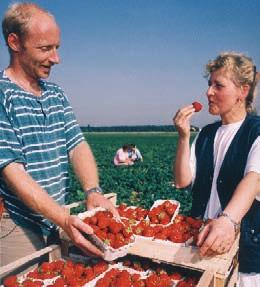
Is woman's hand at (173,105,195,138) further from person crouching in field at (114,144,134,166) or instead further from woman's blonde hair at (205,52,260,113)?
person crouching in field at (114,144,134,166)

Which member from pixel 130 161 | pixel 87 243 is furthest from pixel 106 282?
pixel 130 161

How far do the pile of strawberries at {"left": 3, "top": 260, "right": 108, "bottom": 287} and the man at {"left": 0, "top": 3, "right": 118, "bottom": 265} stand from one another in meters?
0.30

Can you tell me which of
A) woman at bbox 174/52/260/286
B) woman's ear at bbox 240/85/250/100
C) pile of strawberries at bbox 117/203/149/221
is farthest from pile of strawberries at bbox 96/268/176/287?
woman's ear at bbox 240/85/250/100

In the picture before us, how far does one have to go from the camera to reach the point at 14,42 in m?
2.71

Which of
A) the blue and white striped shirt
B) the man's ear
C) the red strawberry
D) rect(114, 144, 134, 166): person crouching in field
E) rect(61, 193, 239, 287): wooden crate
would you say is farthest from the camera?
rect(114, 144, 134, 166): person crouching in field

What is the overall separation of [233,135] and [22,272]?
188cm

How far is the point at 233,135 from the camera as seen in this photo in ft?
9.89

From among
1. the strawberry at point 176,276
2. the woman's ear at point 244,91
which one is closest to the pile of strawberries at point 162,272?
the strawberry at point 176,276

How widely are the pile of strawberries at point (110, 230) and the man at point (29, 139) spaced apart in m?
0.22

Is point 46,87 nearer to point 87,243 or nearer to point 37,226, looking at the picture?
point 37,226

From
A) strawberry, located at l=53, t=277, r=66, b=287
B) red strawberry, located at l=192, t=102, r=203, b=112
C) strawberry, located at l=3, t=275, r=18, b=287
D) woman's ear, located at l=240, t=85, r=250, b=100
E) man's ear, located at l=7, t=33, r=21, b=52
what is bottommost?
strawberry, located at l=53, t=277, r=66, b=287

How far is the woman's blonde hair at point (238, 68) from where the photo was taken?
2992 millimetres

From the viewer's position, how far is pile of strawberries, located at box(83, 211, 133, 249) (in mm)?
2307

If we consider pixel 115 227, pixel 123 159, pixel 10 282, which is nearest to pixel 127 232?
pixel 115 227
